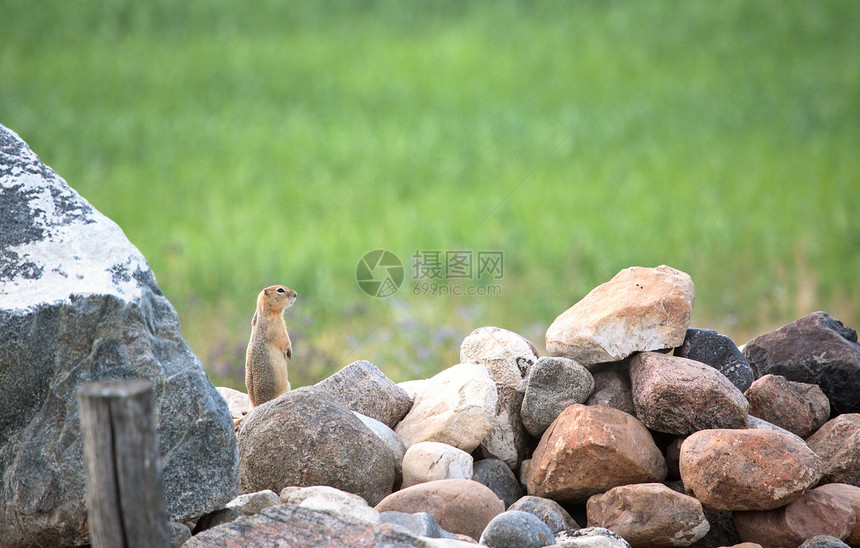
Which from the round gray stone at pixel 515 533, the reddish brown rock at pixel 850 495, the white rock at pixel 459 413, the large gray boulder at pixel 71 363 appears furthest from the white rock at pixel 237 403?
the reddish brown rock at pixel 850 495

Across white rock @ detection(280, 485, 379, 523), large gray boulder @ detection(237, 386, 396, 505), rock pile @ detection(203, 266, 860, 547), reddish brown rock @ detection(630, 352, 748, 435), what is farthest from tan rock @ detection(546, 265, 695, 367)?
white rock @ detection(280, 485, 379, 523)

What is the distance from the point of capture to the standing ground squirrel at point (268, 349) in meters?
4.43

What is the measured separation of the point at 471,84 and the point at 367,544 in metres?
10.7

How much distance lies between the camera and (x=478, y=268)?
8.39 m

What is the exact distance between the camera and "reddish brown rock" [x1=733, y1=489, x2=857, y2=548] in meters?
3.43

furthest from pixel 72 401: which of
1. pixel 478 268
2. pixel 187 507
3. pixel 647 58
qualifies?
pixel 647 58

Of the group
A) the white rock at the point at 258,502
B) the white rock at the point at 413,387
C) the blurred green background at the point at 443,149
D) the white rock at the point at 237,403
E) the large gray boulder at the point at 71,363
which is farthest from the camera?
the blurred green background at the point at 443,149

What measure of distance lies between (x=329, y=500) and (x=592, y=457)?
1195mm

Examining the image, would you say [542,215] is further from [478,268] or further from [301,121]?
[301,121]

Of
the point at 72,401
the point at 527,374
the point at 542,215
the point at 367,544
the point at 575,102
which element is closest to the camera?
the point at 367,544

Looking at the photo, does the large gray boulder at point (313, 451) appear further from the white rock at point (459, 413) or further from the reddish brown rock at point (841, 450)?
the reddish brown rock at point (841, 450)

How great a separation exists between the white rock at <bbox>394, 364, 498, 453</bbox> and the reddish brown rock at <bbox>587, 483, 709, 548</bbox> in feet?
2.58

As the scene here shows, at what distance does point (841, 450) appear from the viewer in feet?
12.8

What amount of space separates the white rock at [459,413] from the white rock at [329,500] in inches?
30.6
